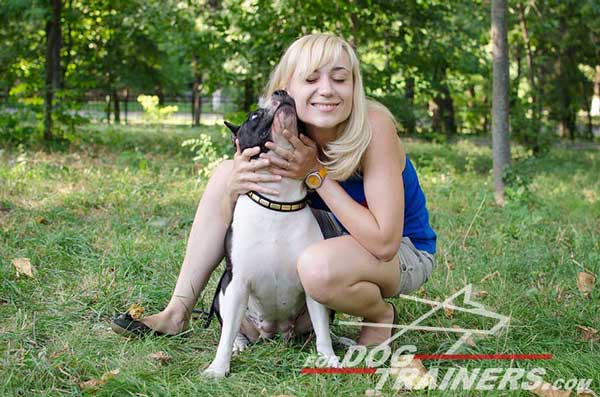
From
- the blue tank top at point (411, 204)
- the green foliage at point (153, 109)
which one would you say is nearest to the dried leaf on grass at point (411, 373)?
the blue tank top at point (411, 204)

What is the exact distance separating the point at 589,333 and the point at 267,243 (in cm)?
163

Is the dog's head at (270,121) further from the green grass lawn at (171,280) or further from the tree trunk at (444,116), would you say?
the tree trunk at (444,116)

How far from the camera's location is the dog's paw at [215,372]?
8.88 ft

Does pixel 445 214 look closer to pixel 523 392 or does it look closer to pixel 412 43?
pixel 523 392

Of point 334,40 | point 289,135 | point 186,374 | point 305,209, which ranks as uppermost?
point 334,40

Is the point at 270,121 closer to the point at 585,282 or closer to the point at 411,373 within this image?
the point at 411,373

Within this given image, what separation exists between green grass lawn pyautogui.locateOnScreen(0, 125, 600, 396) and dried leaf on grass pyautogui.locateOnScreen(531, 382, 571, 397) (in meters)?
0.16

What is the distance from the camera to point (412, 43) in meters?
9.49

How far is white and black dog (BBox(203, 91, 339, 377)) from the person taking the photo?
271 cm

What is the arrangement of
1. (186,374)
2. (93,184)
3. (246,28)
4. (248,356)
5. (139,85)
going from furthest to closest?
(139,85) → (246,28) → (93,184) → (248,356) → (186,374)

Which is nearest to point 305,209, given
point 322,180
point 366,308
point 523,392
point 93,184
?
point 322,180

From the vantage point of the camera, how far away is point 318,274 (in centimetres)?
268

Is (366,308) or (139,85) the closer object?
(366,308)

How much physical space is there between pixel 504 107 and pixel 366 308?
14.4ft
